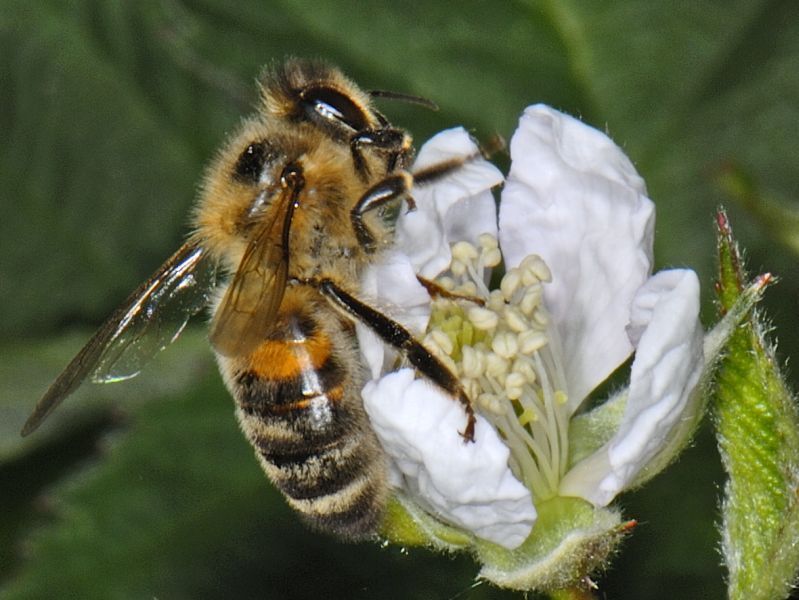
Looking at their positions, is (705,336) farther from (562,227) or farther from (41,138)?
(41,138)

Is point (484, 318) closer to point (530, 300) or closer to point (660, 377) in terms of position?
point (530, 300)

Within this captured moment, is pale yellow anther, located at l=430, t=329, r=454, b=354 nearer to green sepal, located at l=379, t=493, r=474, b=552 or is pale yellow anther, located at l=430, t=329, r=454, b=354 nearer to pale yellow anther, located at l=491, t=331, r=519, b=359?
pale yellow anther, located at l=491, t=331, r=519, b=359

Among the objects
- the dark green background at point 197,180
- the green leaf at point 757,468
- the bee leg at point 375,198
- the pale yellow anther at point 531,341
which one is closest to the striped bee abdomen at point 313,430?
the bee leg at point 375,198

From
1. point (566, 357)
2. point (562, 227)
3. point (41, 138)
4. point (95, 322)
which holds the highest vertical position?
point (562, 227)

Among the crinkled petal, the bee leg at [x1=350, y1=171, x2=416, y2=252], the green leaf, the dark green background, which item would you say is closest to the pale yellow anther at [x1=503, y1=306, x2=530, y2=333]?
the crinkled petal

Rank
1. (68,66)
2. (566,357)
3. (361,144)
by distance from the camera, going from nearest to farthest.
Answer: (361,144), (566,357), (68,66)

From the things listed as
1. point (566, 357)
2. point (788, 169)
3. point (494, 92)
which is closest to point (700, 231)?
point (788, 169)
